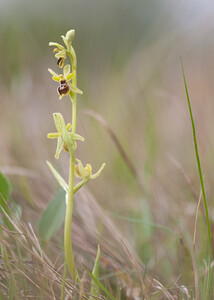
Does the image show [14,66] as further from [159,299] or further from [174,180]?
[159,299]

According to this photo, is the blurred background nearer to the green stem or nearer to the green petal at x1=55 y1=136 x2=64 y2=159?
the green stem

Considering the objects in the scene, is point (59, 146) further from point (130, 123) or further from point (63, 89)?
point (130, 123)

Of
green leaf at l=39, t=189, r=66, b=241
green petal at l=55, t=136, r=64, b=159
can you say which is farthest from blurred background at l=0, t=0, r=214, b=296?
green petal at l=55, t=136, r=64, b=159

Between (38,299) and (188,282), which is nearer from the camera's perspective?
(38,299)

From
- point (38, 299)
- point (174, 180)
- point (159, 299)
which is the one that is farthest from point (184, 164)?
point (38, 299)

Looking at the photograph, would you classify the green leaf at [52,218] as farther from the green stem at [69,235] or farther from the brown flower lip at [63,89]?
the brown flower lip at [63,89]

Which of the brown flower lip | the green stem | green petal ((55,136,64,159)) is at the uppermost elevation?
the brown flower lip
